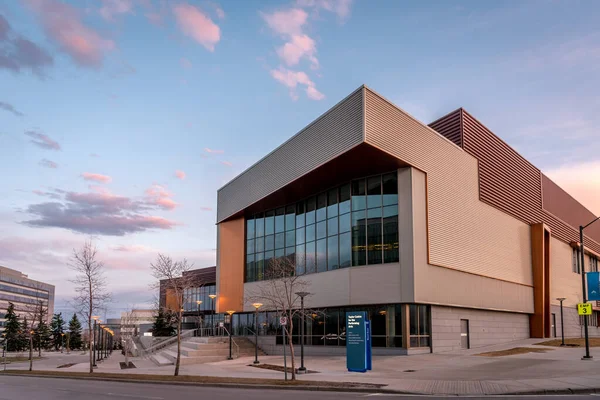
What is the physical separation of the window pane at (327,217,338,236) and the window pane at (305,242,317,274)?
101 inches

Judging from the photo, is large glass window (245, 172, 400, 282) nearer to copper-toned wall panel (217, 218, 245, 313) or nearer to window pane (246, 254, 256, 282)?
window pane (246, 254, 256, 282)

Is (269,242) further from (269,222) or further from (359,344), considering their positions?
(359,344)

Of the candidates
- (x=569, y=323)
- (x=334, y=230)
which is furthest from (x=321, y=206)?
(x=569, y=323)

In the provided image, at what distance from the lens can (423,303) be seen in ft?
115

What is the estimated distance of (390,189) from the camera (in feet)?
121

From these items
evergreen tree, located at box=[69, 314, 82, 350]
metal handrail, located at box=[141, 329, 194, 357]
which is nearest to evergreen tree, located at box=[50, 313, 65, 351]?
evergreen tree, located at box=[69, 314, 82, 350]

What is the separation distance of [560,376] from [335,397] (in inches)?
398

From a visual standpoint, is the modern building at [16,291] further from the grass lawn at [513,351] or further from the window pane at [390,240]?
the grass lawn at [513,351]

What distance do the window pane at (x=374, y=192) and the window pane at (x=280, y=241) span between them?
12269 millimetres

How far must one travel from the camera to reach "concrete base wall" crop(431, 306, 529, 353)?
120 ft

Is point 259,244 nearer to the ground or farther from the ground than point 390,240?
farther from the ground

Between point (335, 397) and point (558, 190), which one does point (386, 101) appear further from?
point (558, 190)

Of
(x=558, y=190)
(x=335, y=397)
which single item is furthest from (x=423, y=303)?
(x=558, y=190)

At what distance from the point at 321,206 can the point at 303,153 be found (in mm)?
5768
